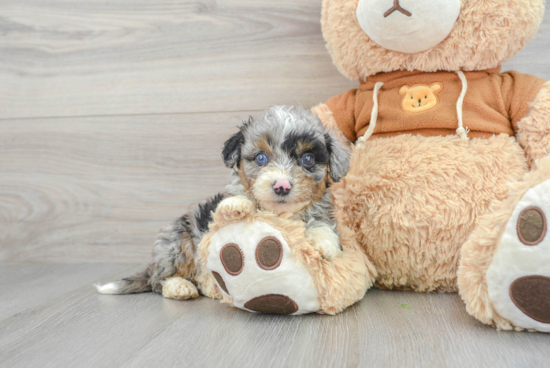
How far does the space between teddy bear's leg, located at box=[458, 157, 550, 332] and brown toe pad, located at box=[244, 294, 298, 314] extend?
0.51 metres

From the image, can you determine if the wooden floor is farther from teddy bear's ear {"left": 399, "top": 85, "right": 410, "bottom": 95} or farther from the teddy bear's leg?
the teddy bear's leg

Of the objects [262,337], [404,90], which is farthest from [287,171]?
[404,90]

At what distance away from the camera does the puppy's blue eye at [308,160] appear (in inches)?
56.7

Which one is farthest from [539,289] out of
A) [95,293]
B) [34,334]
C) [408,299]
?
[95,293]

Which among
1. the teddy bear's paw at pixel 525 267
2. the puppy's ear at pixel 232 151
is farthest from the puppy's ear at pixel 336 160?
the teddy bear's paw at pixel 525 267

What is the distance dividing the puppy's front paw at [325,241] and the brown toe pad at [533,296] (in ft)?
1.62

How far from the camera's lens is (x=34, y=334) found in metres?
1.35

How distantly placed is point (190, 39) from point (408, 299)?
5.11 feet

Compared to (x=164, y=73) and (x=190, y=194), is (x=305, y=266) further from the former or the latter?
(x=164, y=73)

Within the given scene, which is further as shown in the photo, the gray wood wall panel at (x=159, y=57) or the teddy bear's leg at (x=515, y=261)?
the gray wood wall panel at (x=159, y=57)

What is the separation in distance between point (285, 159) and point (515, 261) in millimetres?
695

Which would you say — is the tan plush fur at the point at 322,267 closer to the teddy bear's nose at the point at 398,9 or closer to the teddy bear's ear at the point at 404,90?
the teddy bear's ear at the point at 404,90

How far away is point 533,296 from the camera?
1.13m

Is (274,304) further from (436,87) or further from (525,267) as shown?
(436,87)
